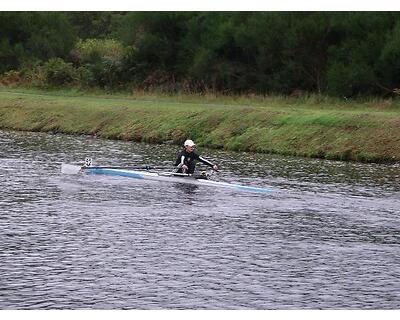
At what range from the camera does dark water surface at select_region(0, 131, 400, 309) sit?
66.4ft

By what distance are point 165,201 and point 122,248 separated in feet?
25.5

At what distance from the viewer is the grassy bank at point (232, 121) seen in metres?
47.1

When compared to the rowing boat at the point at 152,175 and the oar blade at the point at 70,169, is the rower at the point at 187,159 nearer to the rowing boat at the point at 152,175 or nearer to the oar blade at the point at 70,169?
the rowing boat at the point at 152,175

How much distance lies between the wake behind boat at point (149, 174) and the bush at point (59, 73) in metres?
40.7

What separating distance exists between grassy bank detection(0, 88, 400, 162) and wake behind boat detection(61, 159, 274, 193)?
38.6 ft

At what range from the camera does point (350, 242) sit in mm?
25891

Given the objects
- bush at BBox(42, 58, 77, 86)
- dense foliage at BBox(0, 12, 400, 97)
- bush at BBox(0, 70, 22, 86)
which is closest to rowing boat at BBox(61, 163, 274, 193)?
dense foliage at BBox(0, 12, 400, 97)

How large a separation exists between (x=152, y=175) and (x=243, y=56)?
38104 mm

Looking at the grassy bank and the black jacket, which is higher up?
the black jacket

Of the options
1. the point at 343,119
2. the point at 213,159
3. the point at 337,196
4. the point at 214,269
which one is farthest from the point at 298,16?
the point at 214,269

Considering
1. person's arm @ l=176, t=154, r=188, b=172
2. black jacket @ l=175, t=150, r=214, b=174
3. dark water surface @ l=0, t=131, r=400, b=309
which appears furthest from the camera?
black jacket @ l=175, t=150, r=214, b=174

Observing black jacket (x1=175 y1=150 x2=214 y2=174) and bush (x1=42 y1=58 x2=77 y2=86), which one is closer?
black jacket (x1=175 y1=150 x2=214 y2=174)

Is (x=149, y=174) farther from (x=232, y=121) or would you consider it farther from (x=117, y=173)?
(x=232, y=121)

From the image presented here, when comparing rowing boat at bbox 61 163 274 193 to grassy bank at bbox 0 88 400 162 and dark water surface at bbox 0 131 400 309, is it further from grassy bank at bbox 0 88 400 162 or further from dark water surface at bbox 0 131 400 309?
grassy bank at bbox 0 88 400 162
